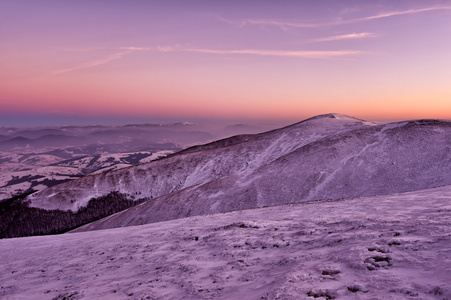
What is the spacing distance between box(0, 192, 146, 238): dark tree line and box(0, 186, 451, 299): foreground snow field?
325 ft

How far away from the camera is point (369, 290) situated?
7.44 m

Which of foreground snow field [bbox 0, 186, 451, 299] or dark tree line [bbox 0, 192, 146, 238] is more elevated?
foreground snow field [bbox 0, 186, 451, 299]

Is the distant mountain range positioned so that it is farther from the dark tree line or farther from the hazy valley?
the dark tree line

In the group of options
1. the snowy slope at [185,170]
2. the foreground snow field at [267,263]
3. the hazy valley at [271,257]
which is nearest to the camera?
the foreground snow field at [267,263]

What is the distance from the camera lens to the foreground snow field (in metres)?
8.02

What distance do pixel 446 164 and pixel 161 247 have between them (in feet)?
184

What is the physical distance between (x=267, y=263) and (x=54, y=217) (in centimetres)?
12911

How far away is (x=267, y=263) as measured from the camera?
11.6 meters

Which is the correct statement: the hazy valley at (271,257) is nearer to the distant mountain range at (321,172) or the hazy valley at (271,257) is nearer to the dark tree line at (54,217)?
the distant mountain range at (321,172)

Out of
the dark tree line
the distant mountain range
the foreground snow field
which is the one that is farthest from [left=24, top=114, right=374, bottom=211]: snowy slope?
the foreground snow field

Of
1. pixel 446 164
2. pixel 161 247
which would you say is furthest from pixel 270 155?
pixel 161 247

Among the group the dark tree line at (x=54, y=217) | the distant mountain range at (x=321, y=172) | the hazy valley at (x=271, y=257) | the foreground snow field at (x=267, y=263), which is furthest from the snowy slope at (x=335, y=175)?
the dark tree line at (x=54, y=217)

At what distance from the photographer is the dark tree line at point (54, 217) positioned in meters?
108

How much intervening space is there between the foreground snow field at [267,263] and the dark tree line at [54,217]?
325 feet
